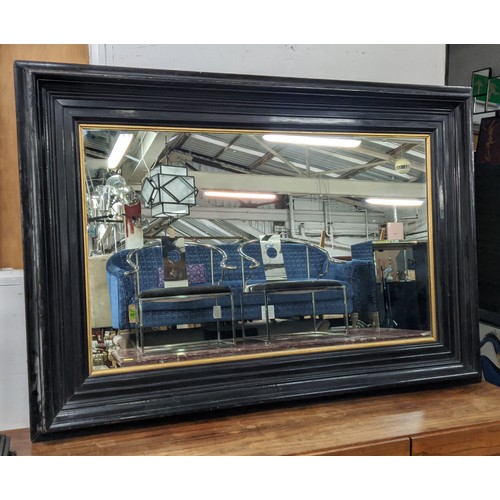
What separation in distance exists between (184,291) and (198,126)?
1.12 ft

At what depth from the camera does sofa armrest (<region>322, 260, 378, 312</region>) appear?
110 centimetres

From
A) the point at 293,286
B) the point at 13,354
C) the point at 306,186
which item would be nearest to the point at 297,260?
the point at 293,286

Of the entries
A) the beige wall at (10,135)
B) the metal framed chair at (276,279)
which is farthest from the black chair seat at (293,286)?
the beige wall at (10,135)

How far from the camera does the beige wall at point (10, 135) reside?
3.51 feet

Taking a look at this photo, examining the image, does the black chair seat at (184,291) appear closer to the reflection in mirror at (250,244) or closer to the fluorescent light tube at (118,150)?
the reflection in mirror at (250,244)

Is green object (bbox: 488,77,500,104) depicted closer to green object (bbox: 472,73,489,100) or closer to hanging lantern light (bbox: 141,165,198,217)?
green object (bbox: 472,73,489,100)

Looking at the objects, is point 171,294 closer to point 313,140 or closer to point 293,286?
point 293,286

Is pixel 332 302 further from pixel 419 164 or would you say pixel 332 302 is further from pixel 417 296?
pixel 419 164

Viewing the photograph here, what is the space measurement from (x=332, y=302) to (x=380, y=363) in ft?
0.55

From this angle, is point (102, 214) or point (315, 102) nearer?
point (102, 214)

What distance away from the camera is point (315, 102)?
1.04 metres

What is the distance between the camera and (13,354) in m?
1.02

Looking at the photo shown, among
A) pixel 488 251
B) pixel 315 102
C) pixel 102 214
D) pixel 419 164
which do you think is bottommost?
pixel 488 251

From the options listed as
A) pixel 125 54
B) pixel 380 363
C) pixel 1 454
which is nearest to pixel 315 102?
pixel 125 54
